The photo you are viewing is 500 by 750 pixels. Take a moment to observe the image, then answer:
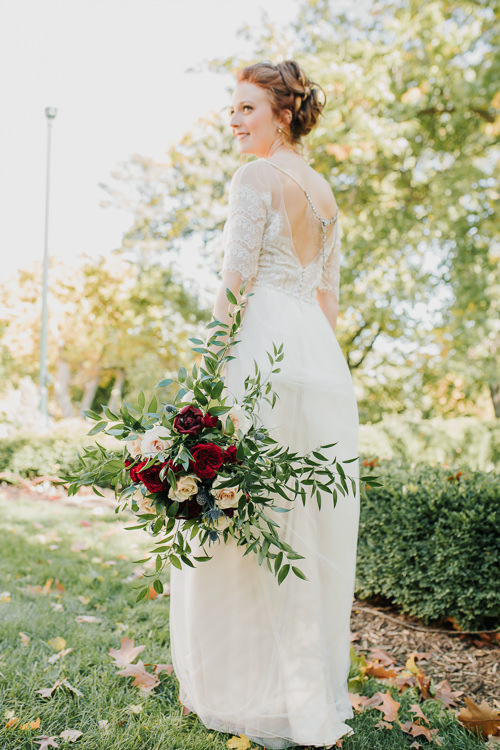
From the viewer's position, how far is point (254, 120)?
2.38m

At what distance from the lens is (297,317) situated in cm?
227

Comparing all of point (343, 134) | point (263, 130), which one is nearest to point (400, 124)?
point (343, 134)

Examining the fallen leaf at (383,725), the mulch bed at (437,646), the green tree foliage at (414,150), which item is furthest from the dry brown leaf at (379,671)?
the green tree foliage at (414,150)

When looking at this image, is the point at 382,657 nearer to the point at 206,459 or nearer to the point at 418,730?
the point at 418,730

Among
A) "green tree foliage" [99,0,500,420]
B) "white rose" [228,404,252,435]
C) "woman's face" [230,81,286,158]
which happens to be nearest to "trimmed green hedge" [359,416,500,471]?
"green tree foliage" [99,0,500,420]

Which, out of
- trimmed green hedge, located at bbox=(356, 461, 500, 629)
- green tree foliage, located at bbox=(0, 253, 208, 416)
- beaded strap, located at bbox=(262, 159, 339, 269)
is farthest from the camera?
green tree foliage, located at bbox=(0, 253, 208, 416)

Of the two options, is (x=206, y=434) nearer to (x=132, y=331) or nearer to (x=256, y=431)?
(x=256, y=431)

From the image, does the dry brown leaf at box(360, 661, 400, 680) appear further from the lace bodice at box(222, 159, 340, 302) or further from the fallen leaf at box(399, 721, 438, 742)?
the lace bodice at box(222, 159, 340, 302)

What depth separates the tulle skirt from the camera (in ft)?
6.71

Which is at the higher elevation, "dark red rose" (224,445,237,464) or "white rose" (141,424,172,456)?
"white rose" (141,424,172,456)

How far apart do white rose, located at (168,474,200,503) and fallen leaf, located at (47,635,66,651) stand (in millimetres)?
1450

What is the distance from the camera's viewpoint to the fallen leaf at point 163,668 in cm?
252

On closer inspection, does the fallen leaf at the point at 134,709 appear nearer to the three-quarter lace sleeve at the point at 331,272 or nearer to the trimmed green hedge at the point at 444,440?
the three-quarter lace sleeve at the point at 331,272

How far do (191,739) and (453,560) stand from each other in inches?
74.0
